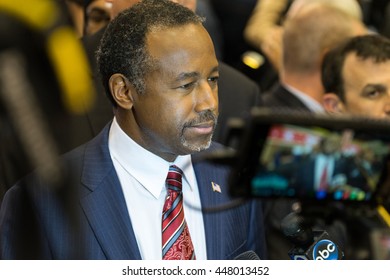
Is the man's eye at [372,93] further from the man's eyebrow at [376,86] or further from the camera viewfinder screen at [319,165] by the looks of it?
the camera viewfinder screen at [319,165]

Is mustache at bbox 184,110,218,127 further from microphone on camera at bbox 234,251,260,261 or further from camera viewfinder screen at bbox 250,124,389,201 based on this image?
camera viewfinder screen at bbox 250,124,389,201

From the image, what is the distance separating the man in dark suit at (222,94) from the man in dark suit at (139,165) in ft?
0.28

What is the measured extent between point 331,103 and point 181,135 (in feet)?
1.90

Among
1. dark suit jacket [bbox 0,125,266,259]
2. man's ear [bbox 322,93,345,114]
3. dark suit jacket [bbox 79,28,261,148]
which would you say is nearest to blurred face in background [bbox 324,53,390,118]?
man's ear [bbox 322,93,345,114]

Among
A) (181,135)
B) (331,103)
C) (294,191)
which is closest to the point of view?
(294,191)

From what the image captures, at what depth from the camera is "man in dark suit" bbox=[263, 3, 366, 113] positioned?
7.02 feet

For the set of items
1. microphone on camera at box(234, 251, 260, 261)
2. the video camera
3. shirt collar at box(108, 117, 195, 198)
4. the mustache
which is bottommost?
microphone on camera at box(234, 251, 260, 261)

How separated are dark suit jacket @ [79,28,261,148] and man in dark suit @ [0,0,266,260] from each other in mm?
85

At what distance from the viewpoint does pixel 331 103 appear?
2.12 meters

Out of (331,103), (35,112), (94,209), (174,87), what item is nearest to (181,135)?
(174,87)

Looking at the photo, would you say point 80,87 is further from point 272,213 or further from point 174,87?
point 272,213

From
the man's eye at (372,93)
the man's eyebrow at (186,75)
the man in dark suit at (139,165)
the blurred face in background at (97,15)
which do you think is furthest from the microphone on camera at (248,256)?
the blurred face in background at (97,15)
